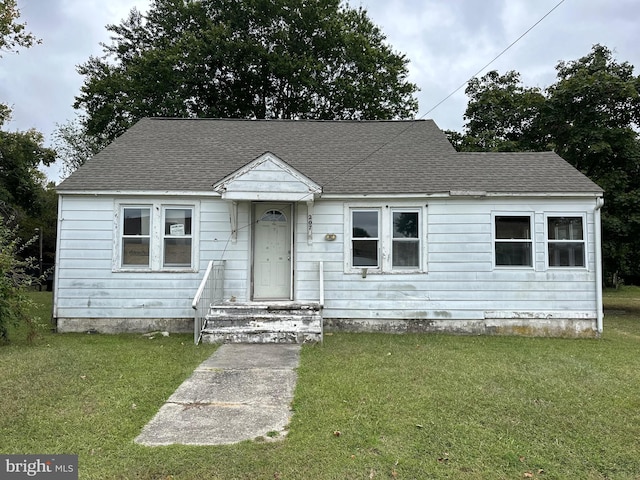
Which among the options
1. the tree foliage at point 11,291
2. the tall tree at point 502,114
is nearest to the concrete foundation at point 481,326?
the tree foliage at point 11,291

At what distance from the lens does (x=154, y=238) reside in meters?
8.82

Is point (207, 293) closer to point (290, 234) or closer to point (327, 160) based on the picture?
point (290, 234)

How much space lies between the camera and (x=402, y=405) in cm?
433

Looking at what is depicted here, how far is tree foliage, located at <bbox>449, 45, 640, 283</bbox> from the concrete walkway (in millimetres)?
12629

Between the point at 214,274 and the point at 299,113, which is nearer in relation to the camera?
the point at 214,274

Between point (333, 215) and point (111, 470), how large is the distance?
22.1ft

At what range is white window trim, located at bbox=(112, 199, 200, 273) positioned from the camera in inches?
346

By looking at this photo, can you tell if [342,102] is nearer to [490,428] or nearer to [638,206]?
[638,206]

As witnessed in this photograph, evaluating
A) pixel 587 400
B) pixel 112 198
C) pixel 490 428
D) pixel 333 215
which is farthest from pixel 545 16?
pixel 112 198

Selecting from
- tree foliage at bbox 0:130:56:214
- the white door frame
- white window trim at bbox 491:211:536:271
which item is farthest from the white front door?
tree foliage at bbox 0:130:56:214

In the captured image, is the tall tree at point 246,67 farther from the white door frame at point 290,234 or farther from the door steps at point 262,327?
the door steps at point 262,327

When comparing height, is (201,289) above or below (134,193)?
below

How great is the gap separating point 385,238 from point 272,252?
2.60 m

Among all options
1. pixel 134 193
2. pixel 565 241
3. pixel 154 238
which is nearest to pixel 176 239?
pixel 154 238
